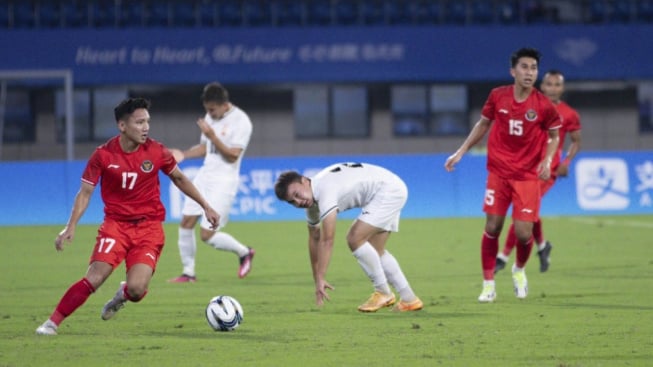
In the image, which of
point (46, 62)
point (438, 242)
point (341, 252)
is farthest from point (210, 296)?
point (46, 62)

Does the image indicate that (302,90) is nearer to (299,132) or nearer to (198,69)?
(299,132)

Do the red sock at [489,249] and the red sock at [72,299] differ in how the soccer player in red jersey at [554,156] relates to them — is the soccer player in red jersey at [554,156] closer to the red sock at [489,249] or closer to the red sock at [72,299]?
the red sock at [489,249]

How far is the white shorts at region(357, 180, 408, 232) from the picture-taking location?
10727 millimetres

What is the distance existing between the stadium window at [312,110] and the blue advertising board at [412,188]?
12.3 meters

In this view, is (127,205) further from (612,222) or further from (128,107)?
(612,222)

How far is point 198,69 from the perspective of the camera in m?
34.4

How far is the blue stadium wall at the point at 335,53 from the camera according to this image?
33719 mm

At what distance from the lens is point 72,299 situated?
9391 millimetres

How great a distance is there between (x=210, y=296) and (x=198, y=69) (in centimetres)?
2239

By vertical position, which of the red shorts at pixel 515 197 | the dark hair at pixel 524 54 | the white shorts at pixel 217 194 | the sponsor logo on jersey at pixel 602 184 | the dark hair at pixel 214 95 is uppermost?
the dark hair at pixel 524 54

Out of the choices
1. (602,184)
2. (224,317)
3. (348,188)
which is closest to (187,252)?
(348,188)

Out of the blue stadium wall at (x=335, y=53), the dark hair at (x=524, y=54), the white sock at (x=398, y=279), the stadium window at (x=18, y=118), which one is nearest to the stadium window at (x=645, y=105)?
the blue stadium wall at (x=335, y=53)

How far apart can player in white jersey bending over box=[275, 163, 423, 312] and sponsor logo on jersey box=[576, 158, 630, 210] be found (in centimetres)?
1428

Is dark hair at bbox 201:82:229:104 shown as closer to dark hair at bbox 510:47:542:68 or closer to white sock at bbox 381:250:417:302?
dark hair at bbox 510:47:542:68
